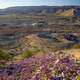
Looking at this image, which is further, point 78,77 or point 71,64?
point 71,64

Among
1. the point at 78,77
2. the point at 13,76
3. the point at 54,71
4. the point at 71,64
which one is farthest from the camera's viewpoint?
the point at 13,76

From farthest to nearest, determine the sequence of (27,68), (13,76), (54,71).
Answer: (27,68) → (13,76) → (54,71)

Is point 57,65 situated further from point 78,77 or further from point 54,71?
point 78,77

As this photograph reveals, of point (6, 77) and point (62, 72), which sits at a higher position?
point (62, 72)

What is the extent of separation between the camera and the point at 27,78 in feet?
31.8

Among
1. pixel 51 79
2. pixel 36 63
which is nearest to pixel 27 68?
pixel 36 63

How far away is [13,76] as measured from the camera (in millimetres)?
10328

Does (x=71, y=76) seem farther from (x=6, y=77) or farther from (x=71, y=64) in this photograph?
(x=6, y=77)

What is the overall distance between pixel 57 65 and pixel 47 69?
0.33m

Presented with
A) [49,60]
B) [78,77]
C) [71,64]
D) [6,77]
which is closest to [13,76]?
[6,77]

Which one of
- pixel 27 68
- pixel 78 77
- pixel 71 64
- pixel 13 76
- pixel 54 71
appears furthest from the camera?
pixel 27 68

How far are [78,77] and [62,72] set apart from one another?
1.99 feet

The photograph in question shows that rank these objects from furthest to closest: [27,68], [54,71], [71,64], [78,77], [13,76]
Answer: [27,68] → [13,76] → [71,64] → [54,71] → [78,77]

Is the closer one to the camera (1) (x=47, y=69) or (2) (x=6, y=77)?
(1) (x=47, y=69)
